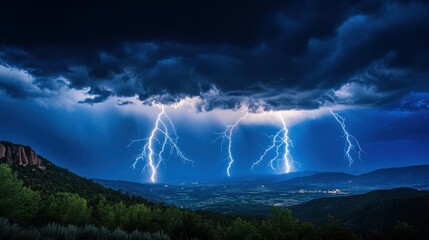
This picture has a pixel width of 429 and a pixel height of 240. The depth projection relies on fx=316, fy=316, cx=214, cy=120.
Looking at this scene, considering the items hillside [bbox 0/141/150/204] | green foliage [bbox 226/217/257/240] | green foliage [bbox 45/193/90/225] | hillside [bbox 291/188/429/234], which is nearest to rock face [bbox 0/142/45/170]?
hillside [bbox 0/141/150/204]

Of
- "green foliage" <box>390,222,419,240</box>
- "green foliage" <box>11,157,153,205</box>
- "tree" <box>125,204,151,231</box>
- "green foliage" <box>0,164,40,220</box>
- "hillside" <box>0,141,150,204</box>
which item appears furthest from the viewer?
"hillside" <box>0,141,150,204</box>

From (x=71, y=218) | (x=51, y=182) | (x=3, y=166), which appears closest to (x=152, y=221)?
(x=71, y=218)

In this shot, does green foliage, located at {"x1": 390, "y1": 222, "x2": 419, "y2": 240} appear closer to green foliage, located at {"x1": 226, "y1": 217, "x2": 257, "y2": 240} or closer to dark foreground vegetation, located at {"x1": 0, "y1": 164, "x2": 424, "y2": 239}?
dark foreground vegetation, located at {"x1": 0, "y1": 164, "x2": 424, "y2": 239}

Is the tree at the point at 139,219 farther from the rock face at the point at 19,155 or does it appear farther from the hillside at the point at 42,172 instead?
the rock face at the point at 19,155

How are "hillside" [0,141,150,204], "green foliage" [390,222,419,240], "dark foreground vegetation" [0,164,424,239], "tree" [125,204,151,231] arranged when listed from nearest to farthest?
"dark foreground vegetation" [0,164,424,239]
"tree" [125,204,151,231]
"green foliage" [390,222,419,240]
"hillside" [0,141,150,204]

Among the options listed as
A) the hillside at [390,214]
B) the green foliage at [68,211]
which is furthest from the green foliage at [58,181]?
the hillside at [390,214]

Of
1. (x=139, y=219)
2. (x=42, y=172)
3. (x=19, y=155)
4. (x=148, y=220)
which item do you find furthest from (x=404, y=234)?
(x=19, y=155)

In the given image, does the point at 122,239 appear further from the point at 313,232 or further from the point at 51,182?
the point at 51,182

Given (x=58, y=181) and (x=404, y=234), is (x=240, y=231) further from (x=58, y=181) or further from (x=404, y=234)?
(x=58, y=181)
